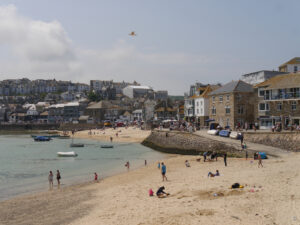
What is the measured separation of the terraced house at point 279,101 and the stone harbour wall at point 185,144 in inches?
398

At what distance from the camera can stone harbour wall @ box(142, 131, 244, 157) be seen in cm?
3734

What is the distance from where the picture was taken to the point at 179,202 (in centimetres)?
1617

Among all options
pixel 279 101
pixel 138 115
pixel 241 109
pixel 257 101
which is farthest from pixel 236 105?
pixel 138 115

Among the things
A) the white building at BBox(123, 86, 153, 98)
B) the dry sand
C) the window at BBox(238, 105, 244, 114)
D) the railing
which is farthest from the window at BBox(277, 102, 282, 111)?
the white building at BBox(123, 86, 153, 98)

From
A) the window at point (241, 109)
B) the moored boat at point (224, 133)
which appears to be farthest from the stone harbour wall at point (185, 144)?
the window at point (241, 109)

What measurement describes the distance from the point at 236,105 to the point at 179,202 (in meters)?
36.1

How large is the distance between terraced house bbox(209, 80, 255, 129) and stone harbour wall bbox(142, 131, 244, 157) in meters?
9.00

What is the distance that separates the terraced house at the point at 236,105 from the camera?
4934 centimetres

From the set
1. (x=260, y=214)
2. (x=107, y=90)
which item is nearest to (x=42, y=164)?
(x=260, y=214)

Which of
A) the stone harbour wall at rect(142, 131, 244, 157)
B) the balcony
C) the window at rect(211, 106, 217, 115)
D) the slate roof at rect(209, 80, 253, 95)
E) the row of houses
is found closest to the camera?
the stone harbour wall at rect(142, 131, 244, 157)

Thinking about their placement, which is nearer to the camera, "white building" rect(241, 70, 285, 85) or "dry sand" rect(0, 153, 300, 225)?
"dry sand" rect(0, 153, 300, 225)

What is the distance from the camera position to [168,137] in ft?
165

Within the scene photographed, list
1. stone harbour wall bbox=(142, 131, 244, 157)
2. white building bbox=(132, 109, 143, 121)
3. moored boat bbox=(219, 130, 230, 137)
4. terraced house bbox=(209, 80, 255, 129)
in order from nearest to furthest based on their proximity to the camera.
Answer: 1. stone harbour wall bbox=(142, 131, 244, 157)
2. moored boat bbox=(219, 130, 230, 137)
3. terraced house bbox=(209, 80, 255, 129)
4. white building bbox=(132, 109, 143, 121)

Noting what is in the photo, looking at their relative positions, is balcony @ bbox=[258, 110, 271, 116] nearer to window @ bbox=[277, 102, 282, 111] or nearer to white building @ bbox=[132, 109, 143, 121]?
window @ bbox=[277, 102, 282, 111]
